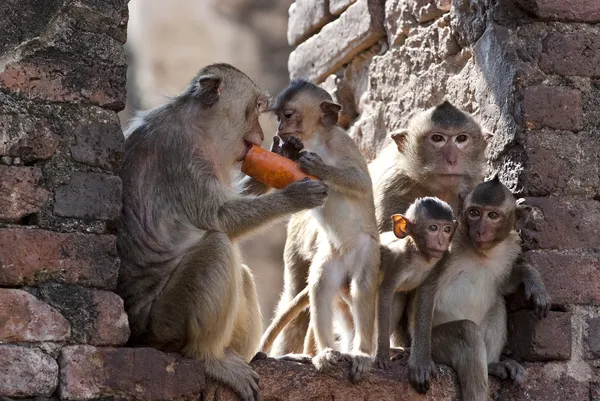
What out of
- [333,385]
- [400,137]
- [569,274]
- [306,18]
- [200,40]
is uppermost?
[200,40]

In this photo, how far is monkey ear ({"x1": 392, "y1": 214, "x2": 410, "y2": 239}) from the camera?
5.48 meters

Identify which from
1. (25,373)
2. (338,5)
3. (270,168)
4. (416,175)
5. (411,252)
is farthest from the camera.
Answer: (338,5)

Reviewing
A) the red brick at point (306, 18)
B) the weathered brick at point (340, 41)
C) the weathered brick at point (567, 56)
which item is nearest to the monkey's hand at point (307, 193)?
the weathered brick at point (567, 56)

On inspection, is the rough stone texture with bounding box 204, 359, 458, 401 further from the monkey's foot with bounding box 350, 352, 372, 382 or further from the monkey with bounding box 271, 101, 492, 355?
the monkey with bounding box 271, 101, 492, 355

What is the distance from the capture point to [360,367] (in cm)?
522

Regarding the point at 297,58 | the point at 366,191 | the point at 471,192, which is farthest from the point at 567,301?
the point at 297,58

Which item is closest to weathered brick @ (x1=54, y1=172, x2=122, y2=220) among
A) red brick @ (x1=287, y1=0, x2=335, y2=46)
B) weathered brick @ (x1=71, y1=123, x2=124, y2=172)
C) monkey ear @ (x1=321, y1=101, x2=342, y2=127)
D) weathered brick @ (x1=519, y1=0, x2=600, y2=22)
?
weathered brick @ (x1=71, y1=123, x2=124, y2=172)

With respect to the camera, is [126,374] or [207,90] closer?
[126,374]

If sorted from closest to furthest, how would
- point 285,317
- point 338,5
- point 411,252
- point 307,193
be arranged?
1. point 307,193
2. point 411,252
3. point 285,317
4. point 338,5

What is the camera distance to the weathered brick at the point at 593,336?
5.73m

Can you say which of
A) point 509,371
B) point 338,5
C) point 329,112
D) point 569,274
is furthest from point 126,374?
point 338,5

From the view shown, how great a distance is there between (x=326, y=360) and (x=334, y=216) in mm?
783

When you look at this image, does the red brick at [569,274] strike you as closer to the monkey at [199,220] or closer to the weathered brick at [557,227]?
the weathered brick at [557,227]

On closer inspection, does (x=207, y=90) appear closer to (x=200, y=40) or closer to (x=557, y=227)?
(x=557, y=227)
